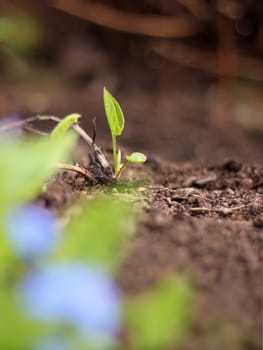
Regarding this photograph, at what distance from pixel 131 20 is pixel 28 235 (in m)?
2.87

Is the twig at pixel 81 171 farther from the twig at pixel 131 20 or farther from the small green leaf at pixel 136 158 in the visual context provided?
the twig at pixel 131 20

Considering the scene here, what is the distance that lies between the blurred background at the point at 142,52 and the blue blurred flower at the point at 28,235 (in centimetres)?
237

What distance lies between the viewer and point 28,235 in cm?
63

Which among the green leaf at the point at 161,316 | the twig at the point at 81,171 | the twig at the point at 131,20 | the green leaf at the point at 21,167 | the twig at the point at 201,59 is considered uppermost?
the twig at the point at 131,20

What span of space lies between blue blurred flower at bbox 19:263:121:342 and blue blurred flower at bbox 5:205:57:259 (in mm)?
29

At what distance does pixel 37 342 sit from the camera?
1.78 ft

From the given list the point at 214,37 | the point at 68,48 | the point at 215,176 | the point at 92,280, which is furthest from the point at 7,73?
the point at 92,280

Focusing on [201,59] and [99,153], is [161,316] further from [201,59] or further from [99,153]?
[201,59]

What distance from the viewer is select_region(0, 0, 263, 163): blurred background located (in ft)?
10.5

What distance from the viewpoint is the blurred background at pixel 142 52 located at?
126 inches

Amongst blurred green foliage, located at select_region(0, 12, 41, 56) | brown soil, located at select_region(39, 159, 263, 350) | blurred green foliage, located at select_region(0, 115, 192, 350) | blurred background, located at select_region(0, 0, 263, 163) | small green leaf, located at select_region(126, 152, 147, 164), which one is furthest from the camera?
blurred green foliage, located at select_region(0, 12, 41, 56)

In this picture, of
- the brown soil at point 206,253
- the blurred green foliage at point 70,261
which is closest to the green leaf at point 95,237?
the blurred green foliage at point 70,261

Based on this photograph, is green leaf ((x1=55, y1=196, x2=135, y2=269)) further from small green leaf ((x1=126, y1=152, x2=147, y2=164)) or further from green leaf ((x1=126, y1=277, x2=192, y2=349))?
small green leaf ((x1=126, y1=152, x2=147, y2=164))

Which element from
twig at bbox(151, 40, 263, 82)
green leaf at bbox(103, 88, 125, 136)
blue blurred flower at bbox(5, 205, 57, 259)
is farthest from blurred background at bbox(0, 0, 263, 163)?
blue blurred flower at bbox(5, 205, 57, 259)
